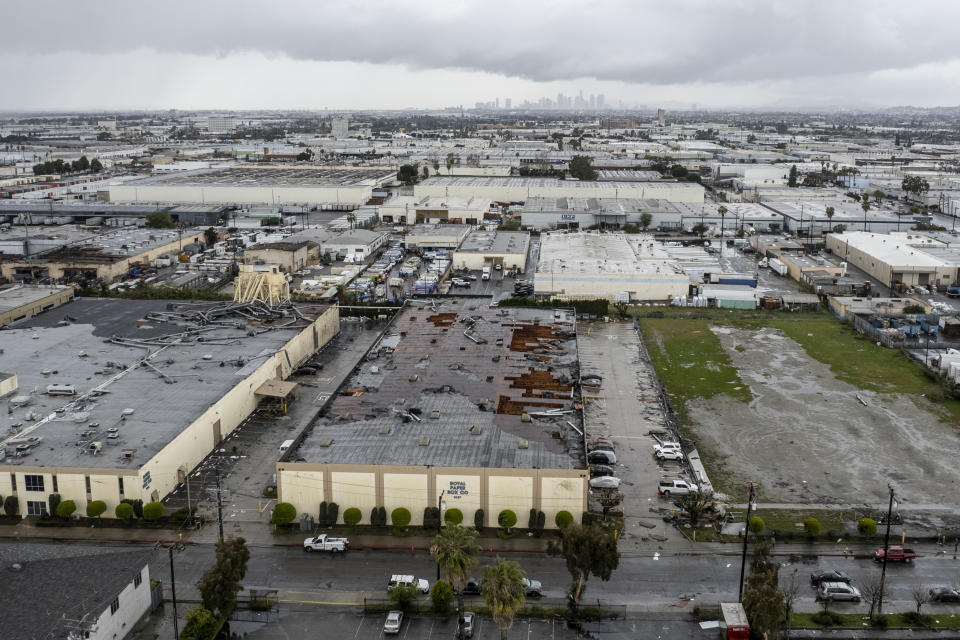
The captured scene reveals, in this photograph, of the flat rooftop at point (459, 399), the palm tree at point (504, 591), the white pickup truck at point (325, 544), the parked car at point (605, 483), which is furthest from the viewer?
the parked car at point (605, 483)

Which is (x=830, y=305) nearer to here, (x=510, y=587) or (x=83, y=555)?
(x=510, y=587)

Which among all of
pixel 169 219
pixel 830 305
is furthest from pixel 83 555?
pixel 169 219

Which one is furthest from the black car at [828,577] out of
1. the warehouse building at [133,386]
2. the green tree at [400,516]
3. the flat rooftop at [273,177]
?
the flat rooftop at [273,177]

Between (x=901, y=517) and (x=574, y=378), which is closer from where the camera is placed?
(x=901, y=517)

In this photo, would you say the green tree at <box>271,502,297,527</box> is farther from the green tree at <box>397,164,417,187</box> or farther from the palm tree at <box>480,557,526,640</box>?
the green tree at <box>397,164,417,187</box>

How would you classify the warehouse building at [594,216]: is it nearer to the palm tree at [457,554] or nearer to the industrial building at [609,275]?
the industrial building at [609,275]

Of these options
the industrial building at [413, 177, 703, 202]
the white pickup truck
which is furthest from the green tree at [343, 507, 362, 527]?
the industrial building at [413, 177, 703, 202]
